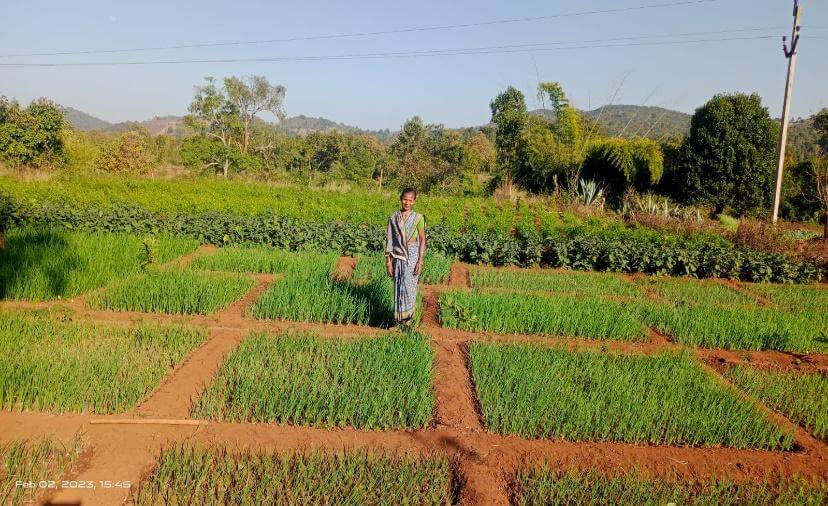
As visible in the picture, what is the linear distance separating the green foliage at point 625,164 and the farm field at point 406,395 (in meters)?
10.8

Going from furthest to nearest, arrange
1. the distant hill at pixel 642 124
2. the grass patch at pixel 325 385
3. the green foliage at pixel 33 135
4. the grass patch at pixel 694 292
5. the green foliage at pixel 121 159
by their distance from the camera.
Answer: the green foliage at pixel 121 159 < the green foliage at pixel 33 135 < the distant hill at pixel 642 124 < the grass patch at pixel 694 292 < the grass patch at pixel 325 385

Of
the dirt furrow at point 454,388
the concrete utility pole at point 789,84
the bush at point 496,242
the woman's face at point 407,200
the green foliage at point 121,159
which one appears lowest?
the dirt furrow at point 454,388

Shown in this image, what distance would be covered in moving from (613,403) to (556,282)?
4.51m

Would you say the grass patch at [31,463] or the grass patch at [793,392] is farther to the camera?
the grass patch at [793,392]

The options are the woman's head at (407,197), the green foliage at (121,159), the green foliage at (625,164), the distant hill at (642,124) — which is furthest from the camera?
the green foliage at (121,159)

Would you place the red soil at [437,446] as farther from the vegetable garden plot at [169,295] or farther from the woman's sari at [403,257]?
the vegetable garden plot at [169,295]

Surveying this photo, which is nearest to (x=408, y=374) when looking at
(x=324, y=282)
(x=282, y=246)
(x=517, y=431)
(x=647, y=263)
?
(x=517, y=431)

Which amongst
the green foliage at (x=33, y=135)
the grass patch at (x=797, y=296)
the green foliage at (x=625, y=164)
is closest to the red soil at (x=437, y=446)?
the grass patch at (x=797, y=296)

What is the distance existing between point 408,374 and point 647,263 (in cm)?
740

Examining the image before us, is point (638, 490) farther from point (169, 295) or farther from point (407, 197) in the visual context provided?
point (169, 295)

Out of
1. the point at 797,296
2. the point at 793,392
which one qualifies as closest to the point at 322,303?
the point at 793,392

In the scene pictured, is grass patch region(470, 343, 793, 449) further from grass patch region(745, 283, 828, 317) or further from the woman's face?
grass patch region(745, 283, 828, 317)

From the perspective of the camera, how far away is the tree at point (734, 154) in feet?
49.9

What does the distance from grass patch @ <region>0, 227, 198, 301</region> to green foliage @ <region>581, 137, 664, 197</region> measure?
45.6ft
